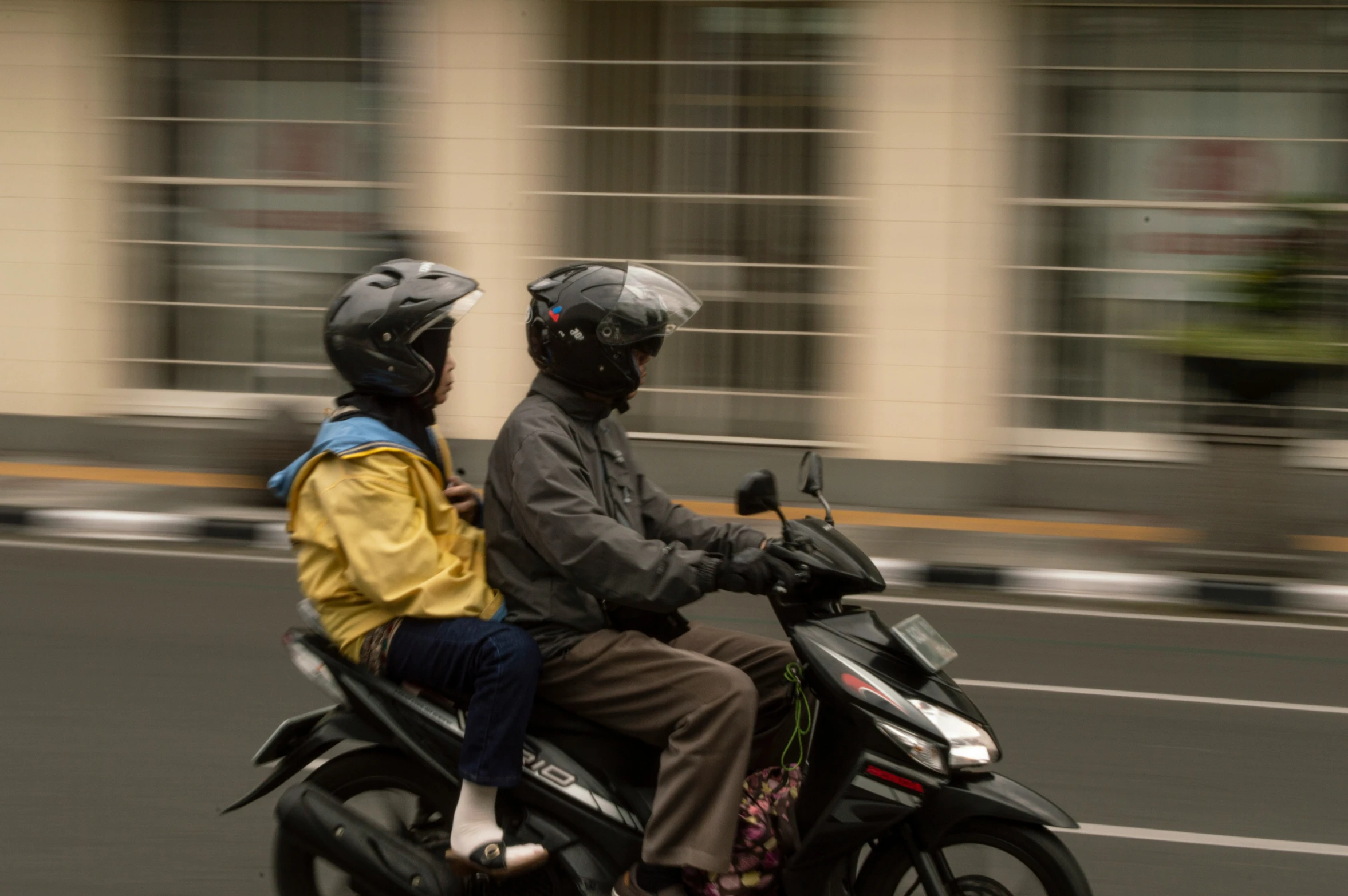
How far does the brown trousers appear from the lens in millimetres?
3184

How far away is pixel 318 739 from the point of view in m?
3.44

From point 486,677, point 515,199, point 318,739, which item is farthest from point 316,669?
point 515,199

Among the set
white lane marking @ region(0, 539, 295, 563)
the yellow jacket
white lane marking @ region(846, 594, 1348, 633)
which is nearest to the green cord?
the yellow jacket

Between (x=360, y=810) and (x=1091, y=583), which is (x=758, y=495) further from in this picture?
(x=1091, y=583)

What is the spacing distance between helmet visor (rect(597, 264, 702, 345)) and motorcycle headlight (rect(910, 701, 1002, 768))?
951 mm

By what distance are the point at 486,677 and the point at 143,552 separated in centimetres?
601

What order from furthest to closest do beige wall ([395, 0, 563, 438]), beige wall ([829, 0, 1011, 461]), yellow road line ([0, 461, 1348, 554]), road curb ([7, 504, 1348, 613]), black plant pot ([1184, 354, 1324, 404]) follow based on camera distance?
beige wall ([395, 0, 563, 438])
beige wall ([829, 0, 1011, 461])
yellow road line ([0, 461, 1348, 554])
black plant pot ([1184, 354, 1324, 404])
road curb ([7, 504, 1348, 613])

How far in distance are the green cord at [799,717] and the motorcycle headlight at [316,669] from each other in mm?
955

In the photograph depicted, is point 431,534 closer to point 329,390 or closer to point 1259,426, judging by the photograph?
point 1259,426

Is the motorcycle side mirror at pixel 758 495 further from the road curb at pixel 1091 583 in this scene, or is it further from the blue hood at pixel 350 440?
the road curb at pixel 1091 583

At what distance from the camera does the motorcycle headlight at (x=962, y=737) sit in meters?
3.12

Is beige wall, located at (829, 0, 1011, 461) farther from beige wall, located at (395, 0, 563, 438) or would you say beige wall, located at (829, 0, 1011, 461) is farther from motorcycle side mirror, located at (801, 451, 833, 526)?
motorcycle side mirror, located at (801, 451, 833, 526)

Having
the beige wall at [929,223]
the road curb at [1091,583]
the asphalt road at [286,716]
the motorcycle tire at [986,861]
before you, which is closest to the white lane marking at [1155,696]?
the asphalt road at [286,716]

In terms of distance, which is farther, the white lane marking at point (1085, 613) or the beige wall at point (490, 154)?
the beige wall at point (490, 154)
